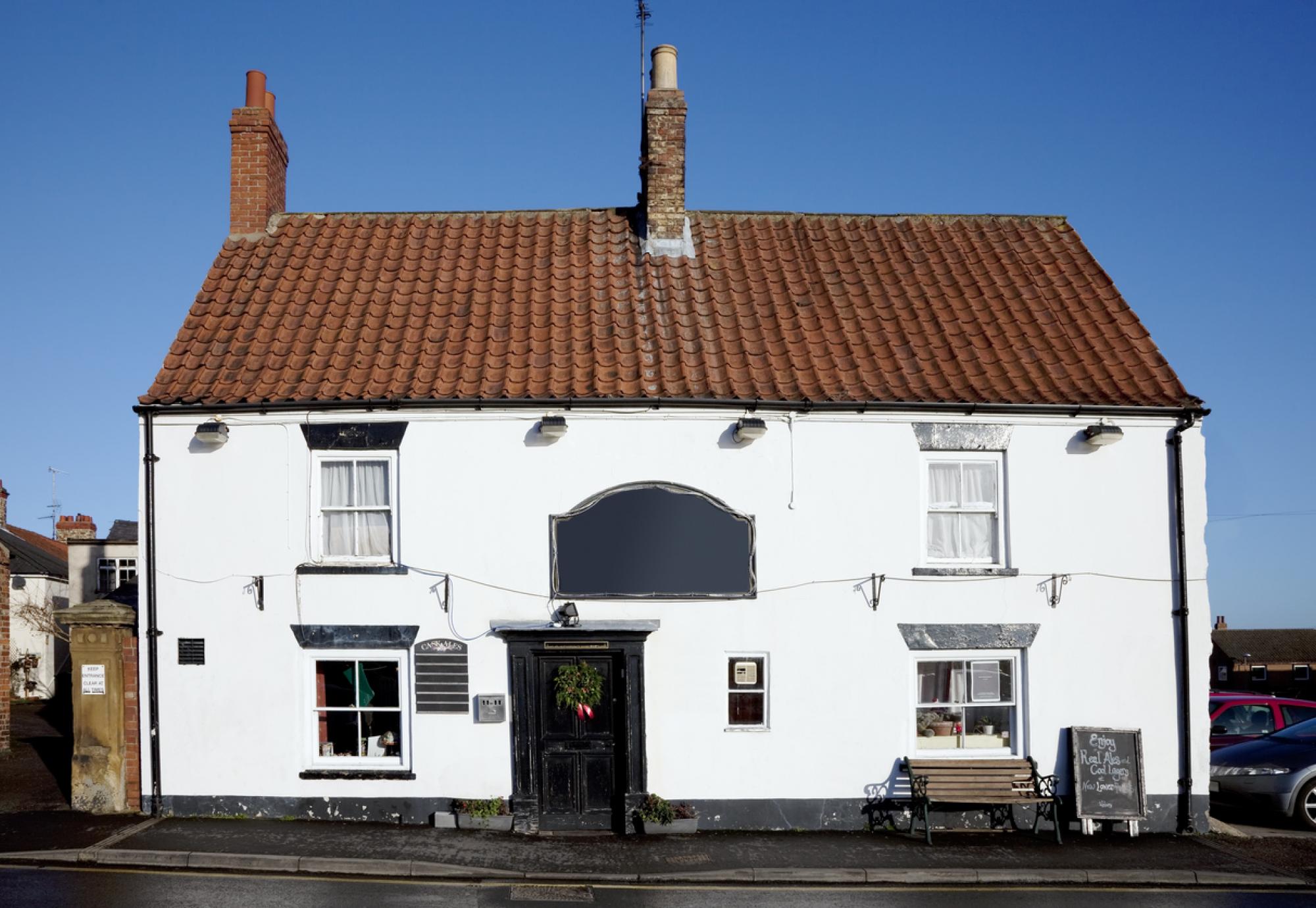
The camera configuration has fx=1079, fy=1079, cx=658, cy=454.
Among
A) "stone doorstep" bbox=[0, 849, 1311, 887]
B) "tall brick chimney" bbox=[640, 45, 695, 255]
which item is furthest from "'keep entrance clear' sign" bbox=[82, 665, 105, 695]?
"tall brick chimney" bbox=[640, 45, 695, 255]

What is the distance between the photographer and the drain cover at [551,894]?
10.8 metres

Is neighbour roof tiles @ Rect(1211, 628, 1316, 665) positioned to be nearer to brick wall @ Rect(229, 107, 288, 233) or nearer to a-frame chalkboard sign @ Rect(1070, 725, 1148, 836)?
a-frame chalkboard sign @ Rect(1070, 725, 1148, 836)

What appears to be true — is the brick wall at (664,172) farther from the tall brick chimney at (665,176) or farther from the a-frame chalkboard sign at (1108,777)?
the a-frame chalkboard sign at (1108,777)

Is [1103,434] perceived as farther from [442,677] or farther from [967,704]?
[442,677]

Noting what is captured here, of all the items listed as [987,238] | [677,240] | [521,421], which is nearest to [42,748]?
[521,421]

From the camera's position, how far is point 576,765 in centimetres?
1355

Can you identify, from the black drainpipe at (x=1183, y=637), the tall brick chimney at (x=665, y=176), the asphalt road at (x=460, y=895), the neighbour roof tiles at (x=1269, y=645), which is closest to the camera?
the asphalt road at (x=460, y=895)

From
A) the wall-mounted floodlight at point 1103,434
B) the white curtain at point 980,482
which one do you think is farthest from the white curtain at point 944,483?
the wall-mounted floodlight at point 1103,434

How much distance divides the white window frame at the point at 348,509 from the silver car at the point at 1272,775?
39.3 ft

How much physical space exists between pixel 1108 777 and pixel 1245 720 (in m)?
6.05

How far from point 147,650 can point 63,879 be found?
3294 mm

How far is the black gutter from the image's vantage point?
13703 millimetres

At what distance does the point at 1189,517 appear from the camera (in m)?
14.3

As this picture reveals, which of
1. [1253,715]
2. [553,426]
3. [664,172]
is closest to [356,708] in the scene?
[553,426]
